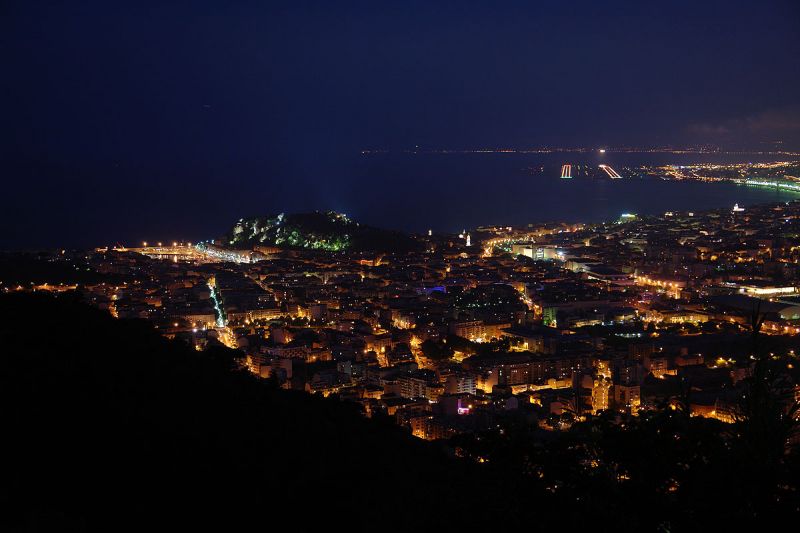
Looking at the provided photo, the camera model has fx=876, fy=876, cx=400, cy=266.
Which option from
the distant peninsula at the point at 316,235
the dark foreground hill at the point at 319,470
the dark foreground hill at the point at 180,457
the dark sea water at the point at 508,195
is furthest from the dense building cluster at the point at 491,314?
the dark sea water at the point at 508,195

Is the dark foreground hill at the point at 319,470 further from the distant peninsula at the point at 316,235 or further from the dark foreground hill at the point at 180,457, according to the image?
the distant peninsula at the point at 316,235

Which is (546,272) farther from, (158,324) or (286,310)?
(158,324)

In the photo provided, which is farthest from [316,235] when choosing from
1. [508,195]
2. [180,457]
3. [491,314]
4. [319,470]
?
[180,457]

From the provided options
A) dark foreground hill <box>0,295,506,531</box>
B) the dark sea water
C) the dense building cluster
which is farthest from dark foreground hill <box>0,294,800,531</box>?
the dark sea water

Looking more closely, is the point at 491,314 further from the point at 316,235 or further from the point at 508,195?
the point at 508,195

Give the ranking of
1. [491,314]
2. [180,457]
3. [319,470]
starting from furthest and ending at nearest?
1. [491,314]
2. [319,470]
3. [180,457]
